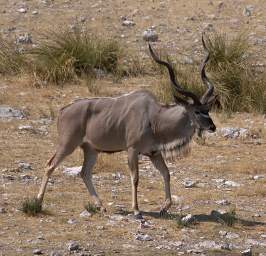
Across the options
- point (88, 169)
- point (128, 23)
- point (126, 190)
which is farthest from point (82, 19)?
point (88, 169)

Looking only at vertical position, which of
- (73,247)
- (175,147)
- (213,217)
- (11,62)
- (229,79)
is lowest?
(229,79)

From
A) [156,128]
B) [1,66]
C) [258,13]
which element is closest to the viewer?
[156,128]

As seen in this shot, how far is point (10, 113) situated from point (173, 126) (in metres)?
4.89

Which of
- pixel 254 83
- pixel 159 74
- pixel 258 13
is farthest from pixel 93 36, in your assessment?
pixel 258 13

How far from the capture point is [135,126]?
36.0 feet

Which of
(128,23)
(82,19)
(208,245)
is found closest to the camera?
(208,245)

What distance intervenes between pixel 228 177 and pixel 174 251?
3.33m

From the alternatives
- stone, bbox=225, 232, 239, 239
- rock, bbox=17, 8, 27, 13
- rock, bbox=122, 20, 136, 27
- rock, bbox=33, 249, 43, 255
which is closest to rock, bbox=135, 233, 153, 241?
stone, bbox=225, 232, 239, 239

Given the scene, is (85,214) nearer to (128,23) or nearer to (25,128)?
(25,128)

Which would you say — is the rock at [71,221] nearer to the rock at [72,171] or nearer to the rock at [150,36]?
the rock at [72,171]

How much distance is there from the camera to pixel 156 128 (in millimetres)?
11000

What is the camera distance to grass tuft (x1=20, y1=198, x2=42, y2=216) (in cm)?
1062

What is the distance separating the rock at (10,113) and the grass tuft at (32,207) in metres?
4.66

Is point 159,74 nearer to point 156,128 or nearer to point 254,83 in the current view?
point 254,83
